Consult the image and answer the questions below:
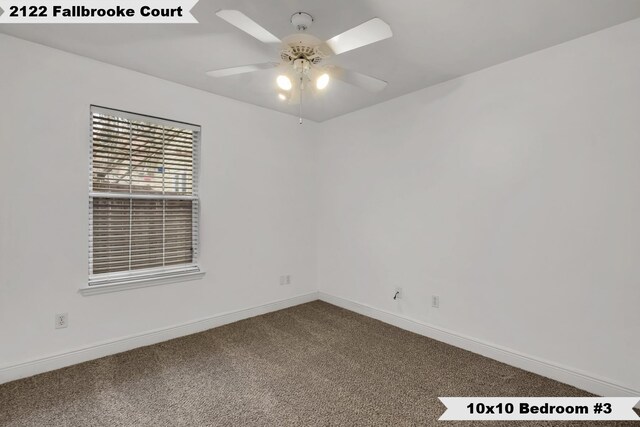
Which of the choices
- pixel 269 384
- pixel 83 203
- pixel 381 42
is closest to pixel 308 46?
pixel 381 42

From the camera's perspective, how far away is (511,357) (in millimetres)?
2492

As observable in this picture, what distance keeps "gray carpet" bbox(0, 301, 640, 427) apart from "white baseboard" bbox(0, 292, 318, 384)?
0.24 ft

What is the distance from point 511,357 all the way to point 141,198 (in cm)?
345

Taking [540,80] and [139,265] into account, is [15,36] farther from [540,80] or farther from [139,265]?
[540,80]

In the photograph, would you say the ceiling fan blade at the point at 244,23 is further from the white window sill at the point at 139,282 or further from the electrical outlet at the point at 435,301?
the electrical outlet at the point at 435,301

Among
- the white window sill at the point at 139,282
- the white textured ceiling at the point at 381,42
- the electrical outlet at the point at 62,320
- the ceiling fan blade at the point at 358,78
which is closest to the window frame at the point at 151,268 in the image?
the white window sill at the point at 139,282

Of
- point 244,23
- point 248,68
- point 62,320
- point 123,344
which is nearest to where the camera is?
point 244,23

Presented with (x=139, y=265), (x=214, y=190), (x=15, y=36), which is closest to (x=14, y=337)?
(x=139, y=265)

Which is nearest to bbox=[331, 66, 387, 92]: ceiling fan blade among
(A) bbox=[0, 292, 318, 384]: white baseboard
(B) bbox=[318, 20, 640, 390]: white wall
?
(B) bbox=[318, 20, 640, 390]: white wall

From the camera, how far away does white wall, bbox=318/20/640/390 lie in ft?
6.68

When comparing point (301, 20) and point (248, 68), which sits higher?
point (301, 20)

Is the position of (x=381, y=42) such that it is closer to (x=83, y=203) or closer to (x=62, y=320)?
(x=83, y=203)

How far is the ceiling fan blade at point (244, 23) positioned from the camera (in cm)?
147

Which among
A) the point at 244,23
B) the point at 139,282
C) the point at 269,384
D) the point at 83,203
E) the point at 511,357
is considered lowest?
the point at 269,384
